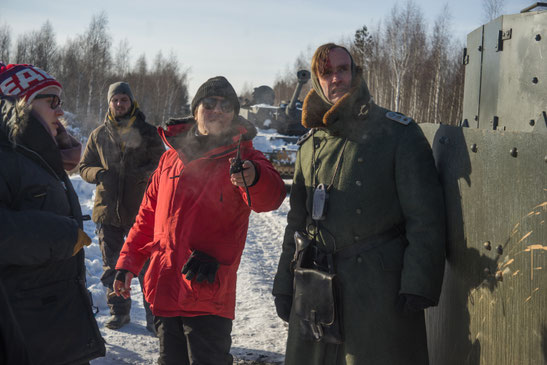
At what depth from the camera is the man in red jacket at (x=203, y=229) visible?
8.48ft

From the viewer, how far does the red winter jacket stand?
259cm

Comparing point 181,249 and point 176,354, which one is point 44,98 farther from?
point 176,354

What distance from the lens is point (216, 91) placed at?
2.76m

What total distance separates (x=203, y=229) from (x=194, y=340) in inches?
20.4

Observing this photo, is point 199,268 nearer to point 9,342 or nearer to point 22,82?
point 22,82

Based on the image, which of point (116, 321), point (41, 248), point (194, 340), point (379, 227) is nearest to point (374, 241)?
point (379, 227)

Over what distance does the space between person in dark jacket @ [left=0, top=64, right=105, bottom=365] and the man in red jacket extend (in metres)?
0.38

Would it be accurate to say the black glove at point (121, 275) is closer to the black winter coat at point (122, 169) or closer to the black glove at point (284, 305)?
the black glove at point (284, 305)

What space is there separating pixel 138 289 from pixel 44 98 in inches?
129

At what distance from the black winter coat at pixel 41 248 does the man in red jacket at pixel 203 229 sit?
381 mm

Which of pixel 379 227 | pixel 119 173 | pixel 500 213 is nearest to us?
pixel 500 213

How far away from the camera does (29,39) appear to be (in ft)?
120

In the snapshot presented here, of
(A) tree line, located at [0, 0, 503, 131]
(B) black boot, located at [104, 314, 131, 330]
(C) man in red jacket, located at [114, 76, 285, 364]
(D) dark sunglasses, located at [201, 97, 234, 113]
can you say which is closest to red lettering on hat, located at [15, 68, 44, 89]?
(C) man in red jacket, located at [114, 76, 285, 364]

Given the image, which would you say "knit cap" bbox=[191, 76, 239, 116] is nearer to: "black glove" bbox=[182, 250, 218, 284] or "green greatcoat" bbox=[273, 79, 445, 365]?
"green greatcoat" bbox=[273, 79, 445, 365]
